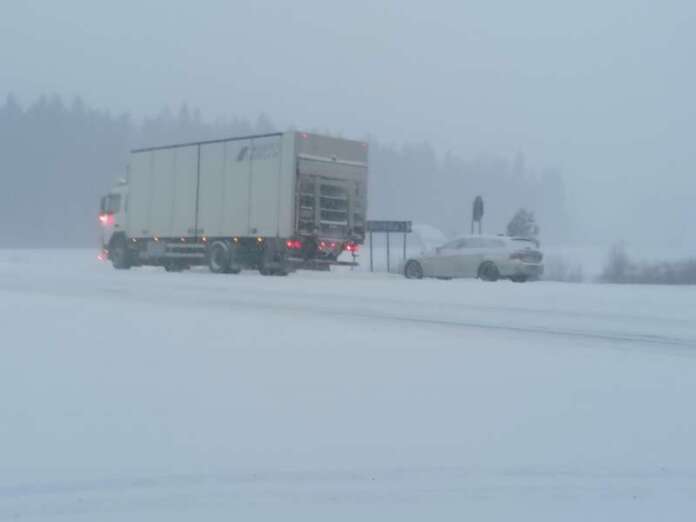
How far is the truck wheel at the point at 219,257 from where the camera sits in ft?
87.6

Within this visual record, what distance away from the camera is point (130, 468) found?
5.66 metres

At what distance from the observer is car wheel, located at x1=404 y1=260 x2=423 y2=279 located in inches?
1091

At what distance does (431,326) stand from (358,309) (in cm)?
271

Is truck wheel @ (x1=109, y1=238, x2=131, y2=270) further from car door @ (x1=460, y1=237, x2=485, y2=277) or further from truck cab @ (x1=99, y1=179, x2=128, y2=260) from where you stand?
car door @ (x1=460, y1=237, x2=485, y2=277)

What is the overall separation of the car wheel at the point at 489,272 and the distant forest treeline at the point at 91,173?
46947mm

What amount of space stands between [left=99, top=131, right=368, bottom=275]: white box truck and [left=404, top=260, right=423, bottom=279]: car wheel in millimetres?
2380

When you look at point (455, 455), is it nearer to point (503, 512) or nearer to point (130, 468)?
point (503, 512)

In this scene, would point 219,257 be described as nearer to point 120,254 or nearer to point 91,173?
point 120,254

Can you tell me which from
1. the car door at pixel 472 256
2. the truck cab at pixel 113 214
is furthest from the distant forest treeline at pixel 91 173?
the car door at pixel 472 256

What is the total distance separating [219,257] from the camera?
1062 inches

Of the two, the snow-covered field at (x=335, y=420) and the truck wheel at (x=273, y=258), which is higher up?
the truck wheel at (x=273, y=258)

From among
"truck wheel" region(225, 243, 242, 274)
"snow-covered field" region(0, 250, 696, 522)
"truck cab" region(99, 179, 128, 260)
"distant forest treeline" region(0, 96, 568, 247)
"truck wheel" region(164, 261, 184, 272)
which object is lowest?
"snow-covered field" region(0, 250, 696, 522)

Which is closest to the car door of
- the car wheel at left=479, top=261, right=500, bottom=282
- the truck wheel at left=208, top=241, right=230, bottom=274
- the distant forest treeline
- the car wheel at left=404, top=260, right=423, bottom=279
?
the car wheel at left=479, top=261, right=500, bottom=282

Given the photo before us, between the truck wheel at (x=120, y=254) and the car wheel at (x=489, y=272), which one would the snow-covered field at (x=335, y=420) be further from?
the truck wheel at (x=120, y=254)
